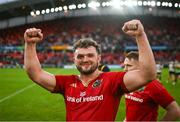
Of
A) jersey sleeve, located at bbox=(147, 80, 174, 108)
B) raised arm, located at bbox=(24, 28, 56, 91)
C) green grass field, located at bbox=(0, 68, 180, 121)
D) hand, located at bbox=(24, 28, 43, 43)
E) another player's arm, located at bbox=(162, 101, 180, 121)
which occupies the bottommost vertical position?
green grass field, located at bbox=(0, 68, 180, 121)

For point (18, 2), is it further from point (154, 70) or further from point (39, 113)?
point (154, 70)

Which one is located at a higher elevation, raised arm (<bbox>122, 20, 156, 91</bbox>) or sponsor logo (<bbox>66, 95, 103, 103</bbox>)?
raised arm (<bbox>122, 20, 156, 91</bbox>)

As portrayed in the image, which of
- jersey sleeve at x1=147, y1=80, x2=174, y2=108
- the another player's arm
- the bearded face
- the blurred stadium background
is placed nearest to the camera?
the bearded face

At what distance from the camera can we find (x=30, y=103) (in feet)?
47.8

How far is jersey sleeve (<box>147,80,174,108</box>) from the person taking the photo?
486 cm

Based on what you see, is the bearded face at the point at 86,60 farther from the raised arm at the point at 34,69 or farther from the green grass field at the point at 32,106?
the green grass field at the point at 32,106

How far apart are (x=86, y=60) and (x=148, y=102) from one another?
1548 millimetres

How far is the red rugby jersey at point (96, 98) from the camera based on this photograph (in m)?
3.84

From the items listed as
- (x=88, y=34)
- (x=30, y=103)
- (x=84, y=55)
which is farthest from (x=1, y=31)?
(x=84, y=55)

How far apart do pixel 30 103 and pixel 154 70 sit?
11514 mm

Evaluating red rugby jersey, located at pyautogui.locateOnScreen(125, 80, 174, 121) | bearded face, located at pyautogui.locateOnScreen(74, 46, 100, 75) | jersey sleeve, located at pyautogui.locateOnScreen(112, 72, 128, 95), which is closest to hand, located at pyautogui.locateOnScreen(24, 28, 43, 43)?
bearded face, located at pyautogui.locateOnScreen(74, 46, 100, 75)

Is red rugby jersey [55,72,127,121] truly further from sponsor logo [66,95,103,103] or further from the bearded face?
the bearded face

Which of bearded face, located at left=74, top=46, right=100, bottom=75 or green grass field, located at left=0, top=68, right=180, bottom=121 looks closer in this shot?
bearded face, located at left=74, top=46, right=100, bottom=75

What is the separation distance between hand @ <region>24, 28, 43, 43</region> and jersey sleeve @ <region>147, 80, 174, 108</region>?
1.84m
